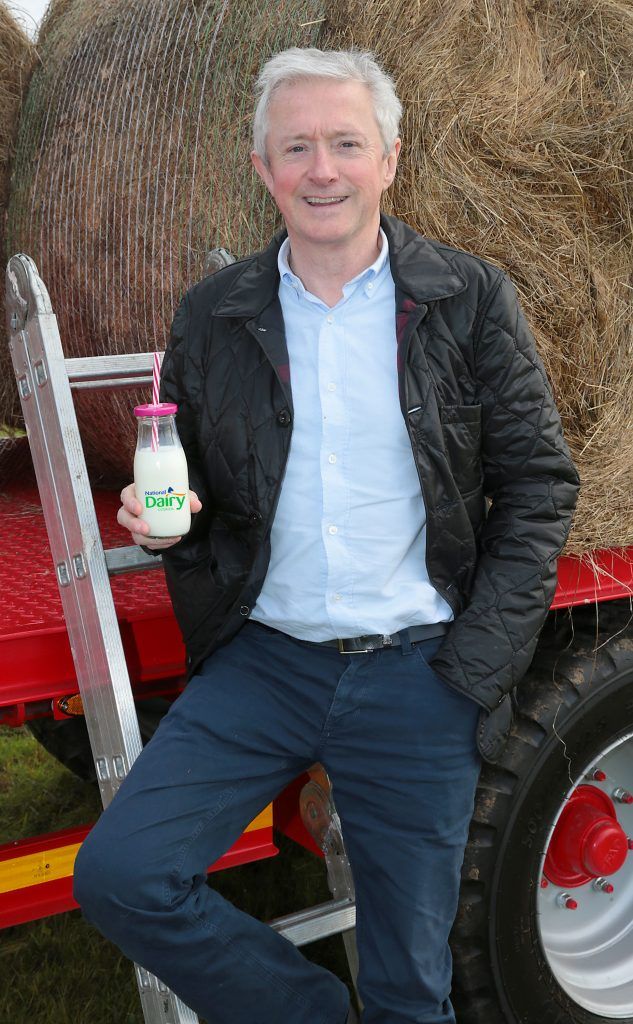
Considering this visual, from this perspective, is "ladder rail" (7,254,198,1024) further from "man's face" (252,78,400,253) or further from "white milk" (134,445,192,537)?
"man's face" (252,78,400,253)

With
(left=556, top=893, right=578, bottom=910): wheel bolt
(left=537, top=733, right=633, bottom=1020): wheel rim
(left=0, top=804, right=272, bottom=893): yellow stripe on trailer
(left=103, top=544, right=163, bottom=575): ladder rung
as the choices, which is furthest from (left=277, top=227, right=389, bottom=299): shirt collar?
(left=556, top=893, right=578, bottom=910): wheel bolt

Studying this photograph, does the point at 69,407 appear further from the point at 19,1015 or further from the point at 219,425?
the point at 19,1015

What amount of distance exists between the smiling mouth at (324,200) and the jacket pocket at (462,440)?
451 millimetres

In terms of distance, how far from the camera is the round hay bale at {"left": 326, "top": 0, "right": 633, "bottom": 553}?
2559mm

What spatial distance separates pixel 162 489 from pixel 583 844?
1.44 m

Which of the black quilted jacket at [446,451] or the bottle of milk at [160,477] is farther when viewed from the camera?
the black quilted jacket at [446,451]

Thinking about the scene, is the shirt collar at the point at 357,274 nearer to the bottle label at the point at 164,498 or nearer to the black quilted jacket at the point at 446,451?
the black quilted jacket at the point at 446,451

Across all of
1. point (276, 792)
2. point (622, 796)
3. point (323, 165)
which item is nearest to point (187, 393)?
point (323, 165)

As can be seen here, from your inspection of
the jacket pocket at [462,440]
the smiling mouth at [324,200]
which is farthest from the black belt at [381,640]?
the smiling mouth at [324,200]

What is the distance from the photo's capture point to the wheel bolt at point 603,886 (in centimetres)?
286

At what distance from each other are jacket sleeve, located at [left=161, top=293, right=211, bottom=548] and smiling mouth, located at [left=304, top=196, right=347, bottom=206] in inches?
12.7

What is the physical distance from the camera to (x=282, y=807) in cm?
273

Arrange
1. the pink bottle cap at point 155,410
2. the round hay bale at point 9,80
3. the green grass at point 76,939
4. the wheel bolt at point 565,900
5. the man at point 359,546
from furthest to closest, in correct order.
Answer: the round hay bale at point 9,80 < the green grass at point 76,939 < the wheel bolt at point 565,900 < the man at point 359,546 < the pink bottle cap at point 155,410

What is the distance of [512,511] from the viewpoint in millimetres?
2127
